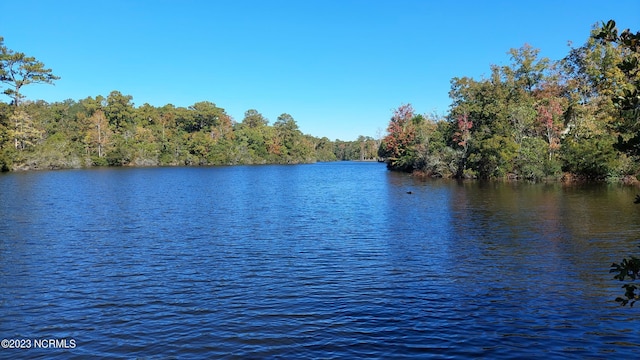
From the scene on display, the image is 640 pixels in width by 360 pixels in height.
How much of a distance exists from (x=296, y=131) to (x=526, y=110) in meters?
120

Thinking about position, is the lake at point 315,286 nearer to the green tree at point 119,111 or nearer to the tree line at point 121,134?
the tree line at point 121,134

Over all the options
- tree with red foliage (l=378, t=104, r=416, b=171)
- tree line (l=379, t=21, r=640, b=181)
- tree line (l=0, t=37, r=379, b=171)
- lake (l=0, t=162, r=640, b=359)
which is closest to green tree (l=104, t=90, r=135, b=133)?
tree line (l=0, t=37, r=379, b=171)

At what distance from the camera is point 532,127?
55.3 m

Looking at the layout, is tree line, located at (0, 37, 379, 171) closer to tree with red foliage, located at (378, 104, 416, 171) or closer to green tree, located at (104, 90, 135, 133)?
green tree, located at (104, 90, 135, 133)

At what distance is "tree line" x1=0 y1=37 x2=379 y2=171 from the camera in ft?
257

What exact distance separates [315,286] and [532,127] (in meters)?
51.5

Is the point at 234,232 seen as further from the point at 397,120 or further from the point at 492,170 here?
the point at 397,120

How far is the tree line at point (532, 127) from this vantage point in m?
46.0

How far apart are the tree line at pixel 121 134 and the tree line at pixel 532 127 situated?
227 feet

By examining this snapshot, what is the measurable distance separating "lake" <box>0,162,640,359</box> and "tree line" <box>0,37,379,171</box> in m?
66.4

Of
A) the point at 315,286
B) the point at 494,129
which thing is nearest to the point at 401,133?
the point at 494,129

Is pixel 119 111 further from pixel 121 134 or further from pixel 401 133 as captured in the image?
pixel 401 133

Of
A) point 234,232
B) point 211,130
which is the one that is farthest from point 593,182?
point 211,130

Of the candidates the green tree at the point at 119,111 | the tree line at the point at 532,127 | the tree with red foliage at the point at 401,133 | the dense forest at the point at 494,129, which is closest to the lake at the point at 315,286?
the dense forest at the point at 494,129
